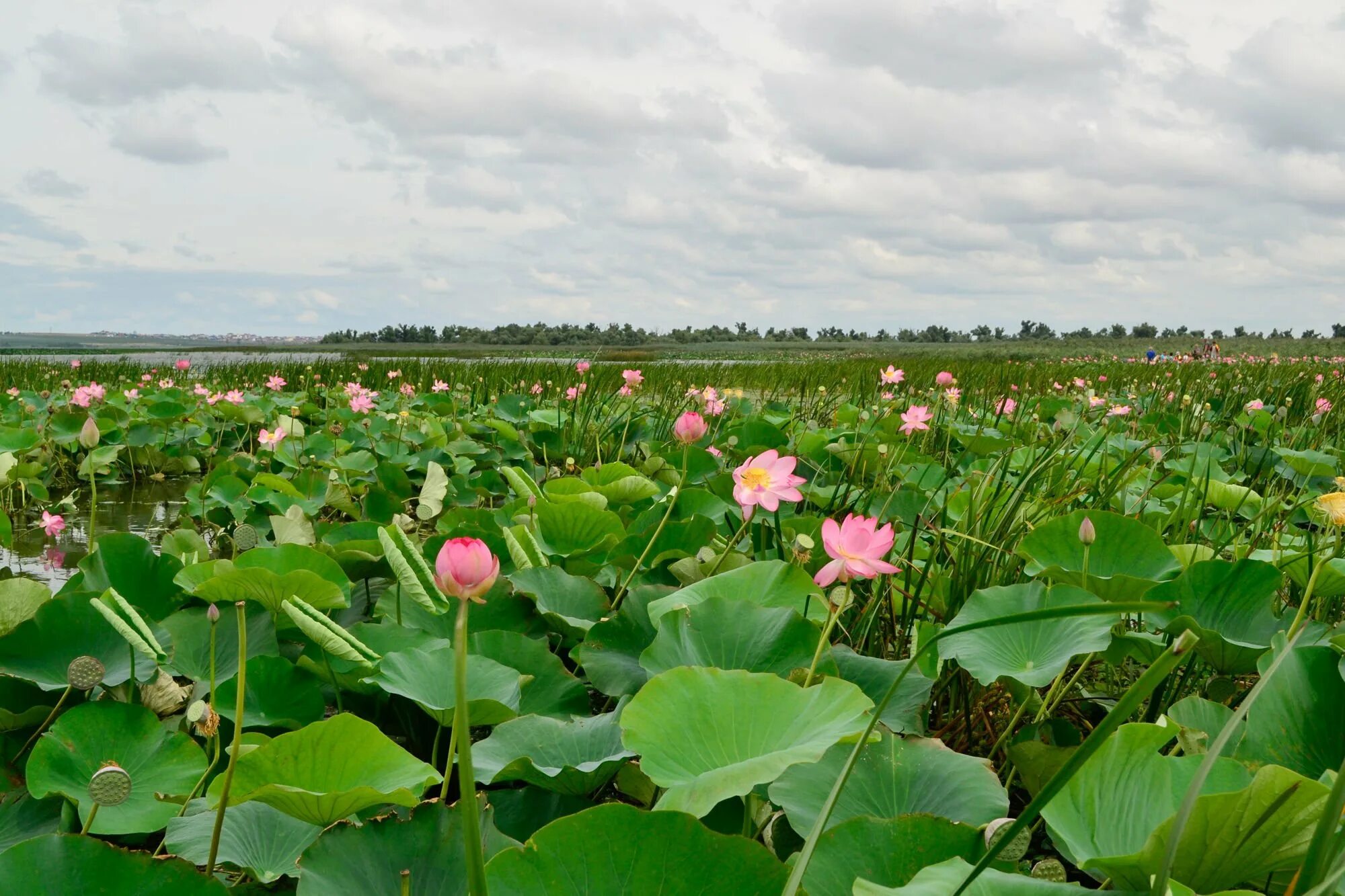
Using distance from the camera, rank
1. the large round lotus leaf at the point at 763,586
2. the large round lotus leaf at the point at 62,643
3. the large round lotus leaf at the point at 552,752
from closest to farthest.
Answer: the large round lotus leaf at the point at 552,752, the large round lotus leaf at the point at 62,643, the large round lotus leaf at the point at 763,586

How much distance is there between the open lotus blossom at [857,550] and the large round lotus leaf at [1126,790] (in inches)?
8.6

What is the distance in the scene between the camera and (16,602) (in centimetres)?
101

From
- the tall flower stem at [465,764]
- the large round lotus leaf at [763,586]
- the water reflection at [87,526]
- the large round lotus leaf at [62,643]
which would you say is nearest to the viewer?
the tall flower stem at [465,764]

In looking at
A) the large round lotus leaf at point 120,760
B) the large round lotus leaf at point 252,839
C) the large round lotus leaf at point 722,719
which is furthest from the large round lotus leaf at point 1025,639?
the large round lotus leaf at point 120,760

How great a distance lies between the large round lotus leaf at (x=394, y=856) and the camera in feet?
1.97

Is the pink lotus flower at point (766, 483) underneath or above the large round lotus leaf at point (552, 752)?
above

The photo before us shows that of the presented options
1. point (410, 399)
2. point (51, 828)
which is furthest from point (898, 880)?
point (410, 399)

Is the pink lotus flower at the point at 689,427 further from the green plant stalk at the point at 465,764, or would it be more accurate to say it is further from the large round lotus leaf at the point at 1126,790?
the green plant stalk at the point at 465,764

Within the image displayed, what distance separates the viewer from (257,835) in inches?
27.5

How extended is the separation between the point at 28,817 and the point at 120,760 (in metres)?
0.08

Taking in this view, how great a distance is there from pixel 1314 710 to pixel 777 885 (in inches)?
23.3

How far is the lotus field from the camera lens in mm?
541

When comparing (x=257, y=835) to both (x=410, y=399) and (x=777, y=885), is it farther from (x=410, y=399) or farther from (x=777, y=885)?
(x=410, y=399)

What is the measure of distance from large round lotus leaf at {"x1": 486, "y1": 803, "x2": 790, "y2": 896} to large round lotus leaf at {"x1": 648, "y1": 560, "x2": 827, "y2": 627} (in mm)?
525
